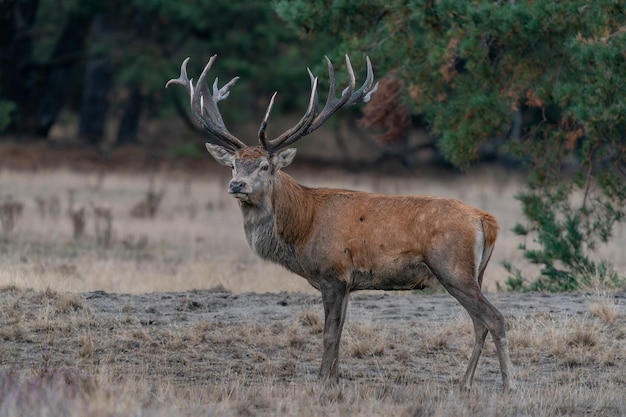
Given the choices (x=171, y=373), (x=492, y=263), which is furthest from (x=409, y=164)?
(x=171, y=373)

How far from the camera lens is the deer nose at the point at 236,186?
9.13m

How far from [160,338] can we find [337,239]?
6.49 feet

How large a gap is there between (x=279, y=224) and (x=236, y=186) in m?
0.58

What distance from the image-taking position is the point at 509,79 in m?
13.6

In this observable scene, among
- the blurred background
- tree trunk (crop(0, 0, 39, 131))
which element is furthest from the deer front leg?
tree trunk (crop(0, 0, 39, 131))

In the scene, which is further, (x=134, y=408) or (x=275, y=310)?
(x=275, y=310)

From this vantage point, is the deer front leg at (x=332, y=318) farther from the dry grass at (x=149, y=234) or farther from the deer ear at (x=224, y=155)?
the dry grass at (x=149, y=234)

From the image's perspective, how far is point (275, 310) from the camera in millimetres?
11531

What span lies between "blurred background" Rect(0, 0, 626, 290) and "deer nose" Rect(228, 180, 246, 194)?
418 centimetres

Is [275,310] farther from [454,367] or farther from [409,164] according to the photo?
[409,164]

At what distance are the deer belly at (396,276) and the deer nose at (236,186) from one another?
1.13 metres

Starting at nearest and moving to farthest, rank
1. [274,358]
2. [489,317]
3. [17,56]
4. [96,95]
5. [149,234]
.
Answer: [489,317] < [274,358] < [149,234] < [17,56] < [96,95]

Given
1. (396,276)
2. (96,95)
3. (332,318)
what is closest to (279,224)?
(332,318)

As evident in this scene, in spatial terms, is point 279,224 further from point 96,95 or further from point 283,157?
point 96,95
